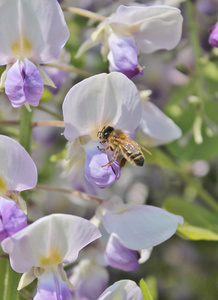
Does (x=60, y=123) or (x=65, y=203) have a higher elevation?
(x=60, y=123)

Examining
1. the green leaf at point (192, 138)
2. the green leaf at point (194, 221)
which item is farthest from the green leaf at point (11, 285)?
the green leaf at point (192, 138)

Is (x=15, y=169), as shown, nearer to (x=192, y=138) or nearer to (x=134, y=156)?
(x=134, y=156)

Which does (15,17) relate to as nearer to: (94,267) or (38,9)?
(38,9)

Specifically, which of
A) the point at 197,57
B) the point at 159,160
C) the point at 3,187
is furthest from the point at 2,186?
the point at 197,57

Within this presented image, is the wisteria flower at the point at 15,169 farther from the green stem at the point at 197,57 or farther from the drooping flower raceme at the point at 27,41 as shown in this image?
the green stem at the point at 197,57

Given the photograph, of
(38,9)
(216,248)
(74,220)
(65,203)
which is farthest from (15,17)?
(216,248)

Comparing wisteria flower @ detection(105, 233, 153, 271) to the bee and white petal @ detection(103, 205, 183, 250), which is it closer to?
white petal @ detection(103, 205, 183, 250)
